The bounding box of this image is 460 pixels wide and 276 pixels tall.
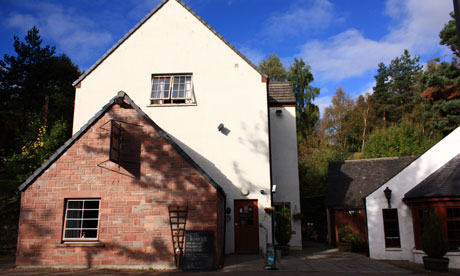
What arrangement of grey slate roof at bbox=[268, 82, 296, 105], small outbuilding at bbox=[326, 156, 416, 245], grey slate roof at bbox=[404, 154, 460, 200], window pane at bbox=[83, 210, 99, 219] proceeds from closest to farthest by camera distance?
window pane at bbox=[83, 210, 99, 219]
grey slate roof at bbox=[404, 154, 460, 200]
grey slate roof at bbox=[268, 82, 296, 105]
small outbuilding at bbox=[326, 156, 416, 245]

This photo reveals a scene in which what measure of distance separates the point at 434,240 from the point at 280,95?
32.9 feet

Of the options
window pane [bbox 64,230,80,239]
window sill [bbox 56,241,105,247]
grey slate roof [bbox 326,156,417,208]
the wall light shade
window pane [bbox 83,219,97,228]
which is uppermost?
the wall light shade

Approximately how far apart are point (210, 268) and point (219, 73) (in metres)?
8.61

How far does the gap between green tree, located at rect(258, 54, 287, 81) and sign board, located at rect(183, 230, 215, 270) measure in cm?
2689

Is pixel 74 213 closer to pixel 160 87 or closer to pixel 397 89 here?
pixel 160 87

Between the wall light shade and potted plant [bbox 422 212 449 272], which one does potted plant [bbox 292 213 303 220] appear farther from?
the wall light shade

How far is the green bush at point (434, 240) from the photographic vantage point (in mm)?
11180

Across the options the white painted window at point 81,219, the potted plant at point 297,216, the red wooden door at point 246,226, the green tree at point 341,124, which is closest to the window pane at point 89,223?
the white painted window at point 81,219

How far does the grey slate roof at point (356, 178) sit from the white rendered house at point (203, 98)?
696cm

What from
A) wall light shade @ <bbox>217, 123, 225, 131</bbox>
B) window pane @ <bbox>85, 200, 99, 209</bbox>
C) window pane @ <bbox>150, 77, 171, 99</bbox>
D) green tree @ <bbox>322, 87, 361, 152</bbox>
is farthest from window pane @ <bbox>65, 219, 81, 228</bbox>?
green tree @ <bbox>322, 87, 361, 152</bbox>

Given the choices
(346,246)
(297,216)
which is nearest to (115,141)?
(297,216)

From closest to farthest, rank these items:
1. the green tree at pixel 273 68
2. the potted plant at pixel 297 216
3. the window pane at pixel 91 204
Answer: the window pane at pixel 91 204 < the potted plant at pixel 297 216 < the green tree at pixel 273 68

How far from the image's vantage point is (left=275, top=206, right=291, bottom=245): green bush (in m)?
14.2

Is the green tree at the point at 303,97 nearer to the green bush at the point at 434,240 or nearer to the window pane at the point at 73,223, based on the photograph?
the green bush at the point at 434,240
